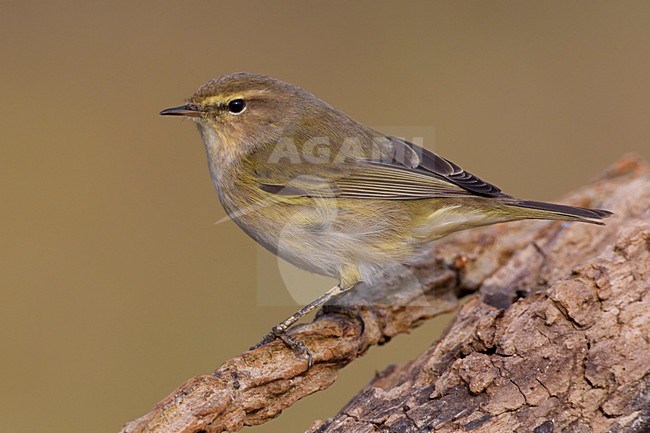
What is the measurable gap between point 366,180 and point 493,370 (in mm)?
1398

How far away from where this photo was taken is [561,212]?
3906 mm

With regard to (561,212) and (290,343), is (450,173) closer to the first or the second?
(561,212)

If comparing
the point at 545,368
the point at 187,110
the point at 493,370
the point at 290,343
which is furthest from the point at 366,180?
the point at 545,368

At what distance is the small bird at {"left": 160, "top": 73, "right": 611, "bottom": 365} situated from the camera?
13.3ft

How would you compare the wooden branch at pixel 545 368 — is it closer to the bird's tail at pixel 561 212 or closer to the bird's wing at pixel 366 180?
the bird's tail at pixel 561 212

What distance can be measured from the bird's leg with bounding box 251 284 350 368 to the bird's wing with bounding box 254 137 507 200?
1.88ft

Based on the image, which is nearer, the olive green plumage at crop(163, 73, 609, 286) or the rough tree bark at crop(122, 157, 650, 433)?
the rough tree bark at crop(122, 157, 650, 433)

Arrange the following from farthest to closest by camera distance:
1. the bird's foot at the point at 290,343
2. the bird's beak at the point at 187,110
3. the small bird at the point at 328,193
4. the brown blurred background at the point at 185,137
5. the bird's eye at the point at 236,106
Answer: the brown blurred background at the point at 185,137 < the bird's eye at the point at 236,106 < the bird's beak at the point at 187,110 < the small bird at the point at 328,193 < the bird's foot at the point at 290,343

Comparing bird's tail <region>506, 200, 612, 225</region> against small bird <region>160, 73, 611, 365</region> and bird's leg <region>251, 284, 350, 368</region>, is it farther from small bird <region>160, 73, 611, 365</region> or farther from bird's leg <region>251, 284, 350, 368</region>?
bird's leg <region>251, 284, 350, 368</region>

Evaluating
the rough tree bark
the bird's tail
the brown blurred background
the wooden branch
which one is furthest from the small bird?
the brown blurred background

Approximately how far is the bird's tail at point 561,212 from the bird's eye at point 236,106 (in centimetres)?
176

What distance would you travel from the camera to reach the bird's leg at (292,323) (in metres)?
3.81

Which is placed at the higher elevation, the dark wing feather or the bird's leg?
the dark wing feather

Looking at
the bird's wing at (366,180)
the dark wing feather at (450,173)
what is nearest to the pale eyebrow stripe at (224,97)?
the bird's wing at (366,180)
